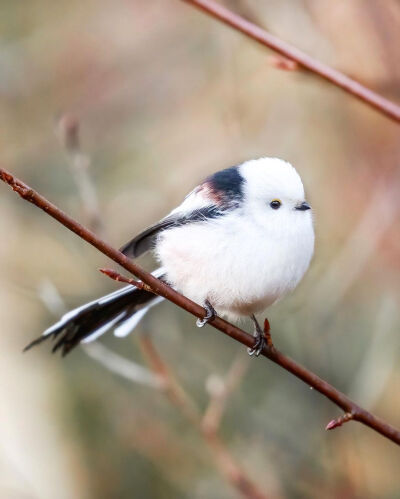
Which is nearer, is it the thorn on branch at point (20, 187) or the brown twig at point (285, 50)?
the thorn on branch at point (20, 187)

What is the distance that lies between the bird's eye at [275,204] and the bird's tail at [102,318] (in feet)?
1.81

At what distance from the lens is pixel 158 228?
2779mm

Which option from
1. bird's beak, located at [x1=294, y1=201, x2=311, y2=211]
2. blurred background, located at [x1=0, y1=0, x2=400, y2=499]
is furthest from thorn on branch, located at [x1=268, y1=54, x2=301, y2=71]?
blurred background, located at [x1=0, y1=0, x2=400, y2=499]

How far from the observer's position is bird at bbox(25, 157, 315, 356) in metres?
2.46

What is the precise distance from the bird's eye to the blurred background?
1.10 metres

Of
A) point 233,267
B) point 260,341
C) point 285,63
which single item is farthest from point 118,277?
point 285,63

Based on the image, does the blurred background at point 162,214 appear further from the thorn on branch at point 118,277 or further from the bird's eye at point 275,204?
the thorn on branch at point 118,277

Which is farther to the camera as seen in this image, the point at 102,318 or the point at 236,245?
the point at 102,318

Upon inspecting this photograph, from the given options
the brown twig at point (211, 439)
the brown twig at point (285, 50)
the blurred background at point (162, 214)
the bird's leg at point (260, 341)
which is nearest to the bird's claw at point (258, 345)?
the bird's leg at point (260, 341)

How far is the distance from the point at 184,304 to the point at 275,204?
56cm

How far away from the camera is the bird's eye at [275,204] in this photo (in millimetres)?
2523

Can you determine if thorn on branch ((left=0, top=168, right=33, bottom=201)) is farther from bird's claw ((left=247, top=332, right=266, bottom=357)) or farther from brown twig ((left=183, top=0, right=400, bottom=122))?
bird's claw ((left=247, top=332, right=266, bottom=357))

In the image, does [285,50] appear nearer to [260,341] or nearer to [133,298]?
[260,341]

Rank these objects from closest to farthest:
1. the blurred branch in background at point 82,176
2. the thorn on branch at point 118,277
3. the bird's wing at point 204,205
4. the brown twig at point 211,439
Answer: the thorn on branch at point 118,277, the bird's wing at point 204,205, the brown twig at point 211,439, the blurred branch in background at point 82,176
